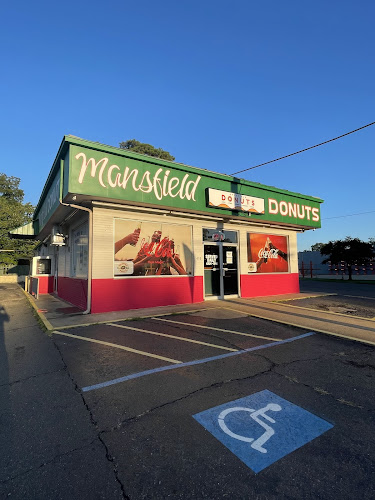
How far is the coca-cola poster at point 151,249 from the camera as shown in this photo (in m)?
9.21

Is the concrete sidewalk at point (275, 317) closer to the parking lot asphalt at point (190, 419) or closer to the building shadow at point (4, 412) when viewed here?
the parking lot asphalt at point (190, 419)

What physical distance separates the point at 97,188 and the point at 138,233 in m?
2.35

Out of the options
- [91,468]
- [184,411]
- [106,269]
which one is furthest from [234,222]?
[91,468]

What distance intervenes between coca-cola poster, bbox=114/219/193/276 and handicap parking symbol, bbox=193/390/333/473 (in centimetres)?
682

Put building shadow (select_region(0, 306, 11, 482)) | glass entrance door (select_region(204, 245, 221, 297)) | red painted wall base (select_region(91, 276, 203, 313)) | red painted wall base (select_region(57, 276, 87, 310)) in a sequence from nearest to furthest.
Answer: building shadow (select_region(0, 306, 11, 482)), red painted wall base (select_region(91, 276, 203, 313)), red painted wall base (select_region(57, 276, 87, 310)), glass entrance door (select_region(204, 245, 221, 297))

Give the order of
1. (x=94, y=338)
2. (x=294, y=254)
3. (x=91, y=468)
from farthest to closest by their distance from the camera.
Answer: (x=294, y=254) → (x=94, y=338) → (x=91, y=468)

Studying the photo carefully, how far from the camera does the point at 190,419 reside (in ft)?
9.21

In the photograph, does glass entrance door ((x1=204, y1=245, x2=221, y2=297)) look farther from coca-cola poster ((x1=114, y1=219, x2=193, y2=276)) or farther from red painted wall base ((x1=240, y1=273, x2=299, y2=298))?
red painted wall base ((x1=240, y1=273, x2=299, y2=298))

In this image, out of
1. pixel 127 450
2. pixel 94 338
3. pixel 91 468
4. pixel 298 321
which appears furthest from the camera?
pixel 298 321

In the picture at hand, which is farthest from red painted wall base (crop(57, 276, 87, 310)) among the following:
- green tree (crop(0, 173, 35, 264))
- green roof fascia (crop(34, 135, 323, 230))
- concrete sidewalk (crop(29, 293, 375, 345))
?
green tree (crop(0, 173, 35, 264))

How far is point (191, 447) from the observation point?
237 cm

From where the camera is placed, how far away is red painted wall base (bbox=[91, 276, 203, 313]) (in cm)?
866

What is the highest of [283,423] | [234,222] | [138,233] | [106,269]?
[234,222]

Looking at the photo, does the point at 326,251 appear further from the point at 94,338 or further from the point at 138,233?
the point at 94,338
